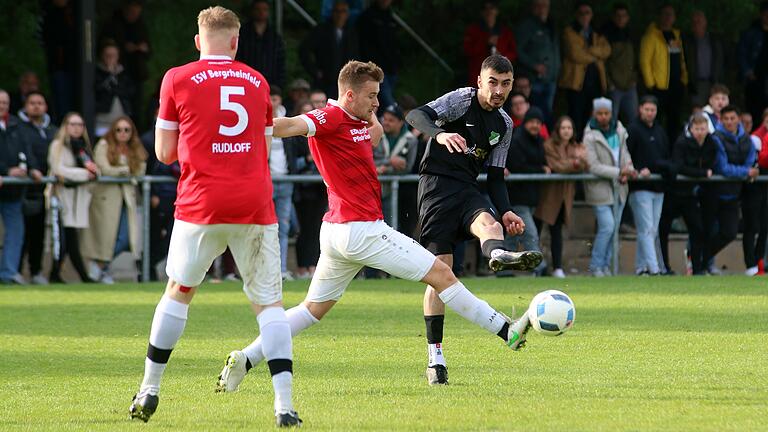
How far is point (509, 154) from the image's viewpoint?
60.1 feet

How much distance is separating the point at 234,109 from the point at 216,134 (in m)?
0.16

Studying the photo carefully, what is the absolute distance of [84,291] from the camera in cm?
1648

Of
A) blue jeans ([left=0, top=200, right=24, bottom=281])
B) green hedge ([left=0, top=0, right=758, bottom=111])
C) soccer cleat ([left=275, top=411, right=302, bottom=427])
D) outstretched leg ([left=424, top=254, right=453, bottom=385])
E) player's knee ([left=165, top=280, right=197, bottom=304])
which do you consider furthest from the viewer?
green hedge ([left=0, top=0, right=758, bottom=111])

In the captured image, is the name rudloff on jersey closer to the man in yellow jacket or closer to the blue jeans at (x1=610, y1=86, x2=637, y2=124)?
the blue jeans at (x1=610, y1=86, x2=637, y2=124)

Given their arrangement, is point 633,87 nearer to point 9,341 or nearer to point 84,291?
point 84,291

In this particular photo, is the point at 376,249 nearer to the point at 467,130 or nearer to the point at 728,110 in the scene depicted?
the point at 467,130

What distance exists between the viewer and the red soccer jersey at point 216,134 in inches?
285

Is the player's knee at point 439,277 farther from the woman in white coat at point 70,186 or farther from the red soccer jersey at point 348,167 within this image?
the woman in white coat at point 70,186

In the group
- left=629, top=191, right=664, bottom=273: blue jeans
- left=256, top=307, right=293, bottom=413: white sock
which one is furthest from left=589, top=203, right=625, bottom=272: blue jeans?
left=256, top=307, right=293, bottom=413: white sock

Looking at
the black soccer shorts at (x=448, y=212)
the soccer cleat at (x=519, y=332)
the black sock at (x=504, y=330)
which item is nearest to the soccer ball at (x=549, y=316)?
the soccer cleat at (x=519, y=332)

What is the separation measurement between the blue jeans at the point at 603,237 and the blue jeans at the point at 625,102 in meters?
2.98

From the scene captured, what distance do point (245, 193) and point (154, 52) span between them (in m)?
15.8

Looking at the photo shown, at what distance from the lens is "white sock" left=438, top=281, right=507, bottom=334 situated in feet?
28.8

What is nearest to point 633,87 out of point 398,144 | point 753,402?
point 398,144
